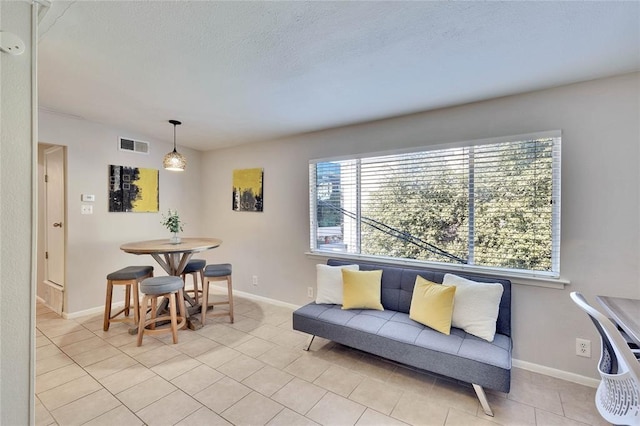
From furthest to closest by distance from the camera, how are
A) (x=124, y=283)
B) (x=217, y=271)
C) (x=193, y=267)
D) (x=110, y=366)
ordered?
(x=193, y=267)
(x=217, y=271)
(x=124, y=283)
(x=110, y=366)

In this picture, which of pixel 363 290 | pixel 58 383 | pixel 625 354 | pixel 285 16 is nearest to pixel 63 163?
pixel 58 383

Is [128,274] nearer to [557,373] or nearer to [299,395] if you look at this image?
[299,395]

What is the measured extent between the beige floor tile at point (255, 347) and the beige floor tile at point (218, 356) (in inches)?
3.0

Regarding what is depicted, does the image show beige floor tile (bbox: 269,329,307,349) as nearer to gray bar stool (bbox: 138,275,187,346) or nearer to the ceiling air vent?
gray bar stool (bbox: 138,275,187,346)

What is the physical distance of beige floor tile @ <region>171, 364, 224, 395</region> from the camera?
6.84 feet

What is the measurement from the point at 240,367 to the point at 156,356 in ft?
2.69

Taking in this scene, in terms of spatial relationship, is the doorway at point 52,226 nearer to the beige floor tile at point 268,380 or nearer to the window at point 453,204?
the beige floor tile at point 268,380

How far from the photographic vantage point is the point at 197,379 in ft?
7.20

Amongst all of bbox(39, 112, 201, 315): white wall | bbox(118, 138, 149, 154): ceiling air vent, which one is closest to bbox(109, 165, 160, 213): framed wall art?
bbox(39, 112, 201, 315): white wall

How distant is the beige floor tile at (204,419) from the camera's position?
1739 mm

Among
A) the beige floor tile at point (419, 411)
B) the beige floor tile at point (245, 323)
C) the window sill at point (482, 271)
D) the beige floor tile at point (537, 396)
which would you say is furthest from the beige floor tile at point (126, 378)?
the beige floor tile at point (537, 396)

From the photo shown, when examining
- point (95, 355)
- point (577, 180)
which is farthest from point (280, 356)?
point (577, 180)

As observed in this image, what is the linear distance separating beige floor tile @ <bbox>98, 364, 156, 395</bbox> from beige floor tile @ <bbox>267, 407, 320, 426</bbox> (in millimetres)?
1142

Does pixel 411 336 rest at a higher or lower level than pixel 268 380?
higher
